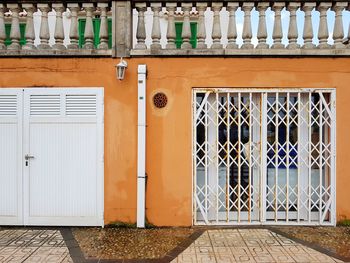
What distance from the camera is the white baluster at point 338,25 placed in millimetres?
6656

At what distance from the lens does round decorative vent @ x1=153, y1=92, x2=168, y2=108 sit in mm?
6707

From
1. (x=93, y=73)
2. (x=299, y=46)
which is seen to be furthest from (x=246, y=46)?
(x=93, y=73)

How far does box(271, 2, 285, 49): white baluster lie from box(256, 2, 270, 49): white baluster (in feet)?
0.49

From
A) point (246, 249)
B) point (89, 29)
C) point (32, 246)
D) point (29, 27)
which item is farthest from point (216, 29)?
point (32, 246)

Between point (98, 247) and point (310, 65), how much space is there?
15.3ft

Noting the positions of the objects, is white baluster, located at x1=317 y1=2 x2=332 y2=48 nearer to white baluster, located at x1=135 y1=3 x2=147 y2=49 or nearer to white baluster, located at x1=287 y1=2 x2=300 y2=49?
white baluster, located at x1=287 y1=2 x2=300 y2=49

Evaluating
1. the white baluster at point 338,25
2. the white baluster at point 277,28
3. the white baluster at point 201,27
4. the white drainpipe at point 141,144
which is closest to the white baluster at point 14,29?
the white drainpipe at point 141,144

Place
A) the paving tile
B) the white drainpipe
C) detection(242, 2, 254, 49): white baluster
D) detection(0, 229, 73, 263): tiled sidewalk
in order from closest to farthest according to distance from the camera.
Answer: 1. the paving tile
2. detection(0, 229, 73, 263): tiled sidewalk
3. the white drainpipe
4. detection(242, 2, 254, 49): white baluster

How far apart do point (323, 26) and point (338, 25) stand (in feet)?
0.88

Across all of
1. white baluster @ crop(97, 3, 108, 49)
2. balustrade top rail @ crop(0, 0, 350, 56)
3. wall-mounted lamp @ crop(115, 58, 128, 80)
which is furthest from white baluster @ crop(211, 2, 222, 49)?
white baluster @ crop(97, 3, 108, 49)

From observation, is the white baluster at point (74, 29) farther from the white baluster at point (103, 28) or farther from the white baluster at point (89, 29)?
the white baluster at point (103, 28)

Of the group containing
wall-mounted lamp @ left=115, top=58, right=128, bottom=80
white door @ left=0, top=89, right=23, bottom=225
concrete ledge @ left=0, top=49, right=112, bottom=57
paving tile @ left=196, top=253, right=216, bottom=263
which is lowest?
paving tile @ left=196, top=253, right=216, bottom=263

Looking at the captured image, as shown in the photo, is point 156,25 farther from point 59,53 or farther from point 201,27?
point 59,53

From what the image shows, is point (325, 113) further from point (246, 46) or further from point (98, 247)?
point (98, 247)
